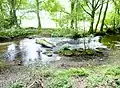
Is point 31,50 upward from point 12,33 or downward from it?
downward

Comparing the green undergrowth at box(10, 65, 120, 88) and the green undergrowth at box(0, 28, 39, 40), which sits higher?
the green undergrowth at box(0, 28, 39, 40)

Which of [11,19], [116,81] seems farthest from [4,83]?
[11,19]

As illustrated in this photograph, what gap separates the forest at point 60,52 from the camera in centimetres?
848

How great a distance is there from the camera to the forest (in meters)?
8.48

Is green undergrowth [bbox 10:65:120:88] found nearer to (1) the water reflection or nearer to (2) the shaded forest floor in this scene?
(2) the shaded forest floor

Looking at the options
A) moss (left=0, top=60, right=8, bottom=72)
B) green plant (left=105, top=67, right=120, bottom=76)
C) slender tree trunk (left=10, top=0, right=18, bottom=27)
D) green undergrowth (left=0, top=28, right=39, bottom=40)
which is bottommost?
moss (left=0, top=60, right=8, bottom=72)

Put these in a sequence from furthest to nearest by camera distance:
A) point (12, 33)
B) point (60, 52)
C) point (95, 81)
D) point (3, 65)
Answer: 1. point (12, 33)
2. point (60, 52)
3. point (3, 65)
4. point (95, 81)

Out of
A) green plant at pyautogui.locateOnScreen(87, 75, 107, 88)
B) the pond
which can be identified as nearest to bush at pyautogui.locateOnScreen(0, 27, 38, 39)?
the pond

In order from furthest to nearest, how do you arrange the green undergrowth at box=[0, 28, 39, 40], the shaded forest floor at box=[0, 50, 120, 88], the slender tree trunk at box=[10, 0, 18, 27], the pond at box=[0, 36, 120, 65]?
1. the slender tree trunk at box=[10, 0, 18, 27]
2. the green undergrowth at box=[0, 28, 39, 40]
3. the pond at box=[0, 36, 120, 65]
4. the shaded forest floor at box=[0, 50, 120, 88]

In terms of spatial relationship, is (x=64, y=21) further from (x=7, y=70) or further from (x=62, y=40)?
(x=7, y=70)

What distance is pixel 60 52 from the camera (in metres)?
15.2

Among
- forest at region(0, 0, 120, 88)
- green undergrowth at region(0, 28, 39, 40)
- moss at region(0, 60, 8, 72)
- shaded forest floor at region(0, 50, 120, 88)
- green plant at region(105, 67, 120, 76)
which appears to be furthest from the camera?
green undergrowth at region(0, 28, 39, 40)

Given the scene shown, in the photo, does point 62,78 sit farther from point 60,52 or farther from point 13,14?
point 13,14

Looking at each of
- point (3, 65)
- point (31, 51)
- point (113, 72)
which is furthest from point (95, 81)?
point (31, 51)
